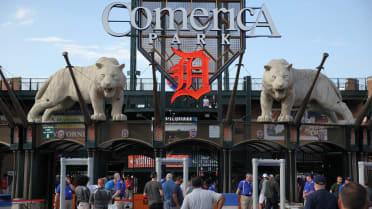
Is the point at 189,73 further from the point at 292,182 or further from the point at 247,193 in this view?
the point at 247,193

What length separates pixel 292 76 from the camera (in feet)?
69.8

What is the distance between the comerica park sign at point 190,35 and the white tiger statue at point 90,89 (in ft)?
12.3

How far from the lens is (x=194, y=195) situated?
314 inches

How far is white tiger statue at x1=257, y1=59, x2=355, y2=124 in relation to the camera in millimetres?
20953

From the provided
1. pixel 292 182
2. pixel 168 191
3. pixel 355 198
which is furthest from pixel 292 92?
pixel 355 198

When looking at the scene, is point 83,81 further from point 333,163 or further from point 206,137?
point 333,163

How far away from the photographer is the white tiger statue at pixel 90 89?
20828 millimetres

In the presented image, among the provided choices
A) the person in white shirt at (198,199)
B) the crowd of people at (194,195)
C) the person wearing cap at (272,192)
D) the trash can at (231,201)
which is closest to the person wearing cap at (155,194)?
the crowd of people at (194,195)

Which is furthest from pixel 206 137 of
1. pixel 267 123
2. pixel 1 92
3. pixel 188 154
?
pixel 1 92

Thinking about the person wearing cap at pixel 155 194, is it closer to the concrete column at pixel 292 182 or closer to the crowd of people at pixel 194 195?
the crowd of people at pixel 194 195

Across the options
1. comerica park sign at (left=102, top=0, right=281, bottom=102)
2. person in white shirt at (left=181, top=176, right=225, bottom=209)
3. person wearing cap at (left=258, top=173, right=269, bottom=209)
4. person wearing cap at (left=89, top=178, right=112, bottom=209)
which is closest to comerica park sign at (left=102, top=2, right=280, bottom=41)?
comerica park sign at (left=102, top=0, right=281, bottom=102)

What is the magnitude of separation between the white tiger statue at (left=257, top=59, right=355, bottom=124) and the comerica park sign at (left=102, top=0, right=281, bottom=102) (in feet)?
12.0

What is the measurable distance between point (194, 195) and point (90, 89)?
1416cm

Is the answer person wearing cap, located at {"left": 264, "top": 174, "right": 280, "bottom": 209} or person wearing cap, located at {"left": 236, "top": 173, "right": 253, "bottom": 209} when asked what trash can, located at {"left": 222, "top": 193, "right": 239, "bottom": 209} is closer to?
person wearing cap, located at {"left": 236, "top": 173, "right": 253, "bottom": 209}
